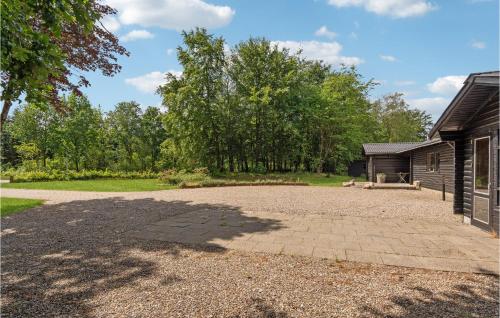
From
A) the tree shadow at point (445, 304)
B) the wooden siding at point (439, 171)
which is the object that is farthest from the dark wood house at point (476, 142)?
the wooden siding at point (439, 171)

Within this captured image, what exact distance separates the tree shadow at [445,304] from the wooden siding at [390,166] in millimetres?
20613

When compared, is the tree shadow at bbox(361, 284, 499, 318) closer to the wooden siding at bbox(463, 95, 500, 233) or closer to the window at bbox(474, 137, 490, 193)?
the wooden siding at bbox(463, 95, 500, 233)

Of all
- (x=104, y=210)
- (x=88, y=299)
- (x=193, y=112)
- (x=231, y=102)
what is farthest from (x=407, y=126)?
(x=88, y=299)

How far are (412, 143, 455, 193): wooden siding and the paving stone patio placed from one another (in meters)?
7.27

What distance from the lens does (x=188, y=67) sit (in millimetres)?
25531

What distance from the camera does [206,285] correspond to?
3811 millimetres

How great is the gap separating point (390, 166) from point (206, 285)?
22493 mm

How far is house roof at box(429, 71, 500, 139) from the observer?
5301mm

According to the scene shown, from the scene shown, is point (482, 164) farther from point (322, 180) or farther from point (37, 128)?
point (37, 128)

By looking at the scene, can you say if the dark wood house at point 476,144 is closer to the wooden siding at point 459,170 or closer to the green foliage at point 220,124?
the wooden siding at point 459,170

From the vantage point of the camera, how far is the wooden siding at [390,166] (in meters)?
22.7

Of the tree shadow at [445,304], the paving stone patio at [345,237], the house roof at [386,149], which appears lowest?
the tree shadow at [445,304]

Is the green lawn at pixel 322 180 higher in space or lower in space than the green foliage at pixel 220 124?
lower

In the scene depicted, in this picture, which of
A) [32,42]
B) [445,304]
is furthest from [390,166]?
[32,42]
